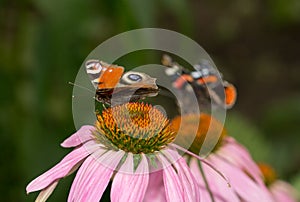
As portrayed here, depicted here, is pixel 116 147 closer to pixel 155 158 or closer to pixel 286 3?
pixel 155 158

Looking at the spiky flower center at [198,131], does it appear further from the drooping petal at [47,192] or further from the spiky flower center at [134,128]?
the drooping petal at [47,192]

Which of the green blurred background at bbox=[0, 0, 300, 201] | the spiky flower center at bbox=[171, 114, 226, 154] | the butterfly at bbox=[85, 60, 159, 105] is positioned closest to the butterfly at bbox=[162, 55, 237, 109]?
the spiky flower center at bbox=[171, 114, 226, 154]

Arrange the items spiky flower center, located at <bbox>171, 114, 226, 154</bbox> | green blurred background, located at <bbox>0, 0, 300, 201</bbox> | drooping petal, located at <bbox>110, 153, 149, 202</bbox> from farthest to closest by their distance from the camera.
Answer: green blurred background, located at <bbox>0, 0, 300, 201</bbox> < spiky flower center, located at <bbox>171, 114, 226, 154</bbox> < drooping petal, located at <bbox>110, 153, 149, 202</bbox>

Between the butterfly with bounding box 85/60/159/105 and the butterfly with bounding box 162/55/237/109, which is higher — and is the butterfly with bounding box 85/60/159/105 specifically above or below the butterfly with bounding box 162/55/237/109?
above

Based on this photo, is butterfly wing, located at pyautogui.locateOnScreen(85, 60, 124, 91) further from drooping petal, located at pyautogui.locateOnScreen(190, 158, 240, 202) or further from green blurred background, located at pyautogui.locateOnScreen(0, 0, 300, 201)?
green blurred background, located at pyautogui.locateOnScreen(0, 0, 300, 201)

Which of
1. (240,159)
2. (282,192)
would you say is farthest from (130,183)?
(282,192)

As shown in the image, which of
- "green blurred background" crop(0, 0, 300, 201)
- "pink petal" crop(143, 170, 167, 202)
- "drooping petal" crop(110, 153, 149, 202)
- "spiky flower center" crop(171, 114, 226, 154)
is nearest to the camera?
"drooping petal" crop(110, 153, 149, 202)

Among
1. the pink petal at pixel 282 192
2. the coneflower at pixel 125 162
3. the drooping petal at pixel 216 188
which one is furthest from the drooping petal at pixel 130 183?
the pink petal at pixel 282 192
